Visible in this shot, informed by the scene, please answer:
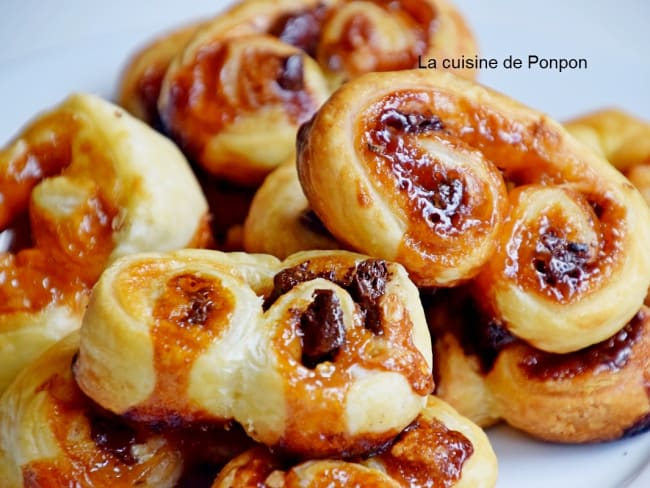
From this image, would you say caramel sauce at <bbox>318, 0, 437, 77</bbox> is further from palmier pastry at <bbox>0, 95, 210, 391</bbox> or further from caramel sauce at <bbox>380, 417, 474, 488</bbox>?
caramel sauce at <bbox>380, 417, 474, 488</bbox>

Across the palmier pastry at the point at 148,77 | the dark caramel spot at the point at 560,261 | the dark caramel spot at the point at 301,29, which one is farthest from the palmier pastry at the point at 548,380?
the palmier pastry at the point at 148,77

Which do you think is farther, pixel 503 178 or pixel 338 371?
pixel 503 178

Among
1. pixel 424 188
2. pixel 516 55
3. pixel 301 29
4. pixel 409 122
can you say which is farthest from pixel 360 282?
pixel 516 55

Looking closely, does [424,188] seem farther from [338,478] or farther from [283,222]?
[338,478]

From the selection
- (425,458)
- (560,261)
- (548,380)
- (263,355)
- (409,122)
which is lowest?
(548,380)

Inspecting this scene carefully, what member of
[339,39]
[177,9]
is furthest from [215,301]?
[177,9]

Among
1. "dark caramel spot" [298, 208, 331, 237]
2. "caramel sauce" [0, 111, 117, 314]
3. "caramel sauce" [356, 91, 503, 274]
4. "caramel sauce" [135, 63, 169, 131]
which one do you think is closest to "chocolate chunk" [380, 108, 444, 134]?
"caramel sauce" [356, 91, 503, 274]

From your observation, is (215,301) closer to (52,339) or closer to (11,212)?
(52,339)
